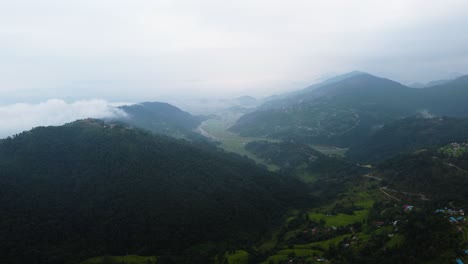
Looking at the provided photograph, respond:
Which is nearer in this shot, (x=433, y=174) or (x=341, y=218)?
(x=341, y=218)

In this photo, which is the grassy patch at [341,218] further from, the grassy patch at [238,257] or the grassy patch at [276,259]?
the grassy patch at [238,257]

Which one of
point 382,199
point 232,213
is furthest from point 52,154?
point 382,199

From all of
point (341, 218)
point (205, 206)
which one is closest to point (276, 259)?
point (341, 218)

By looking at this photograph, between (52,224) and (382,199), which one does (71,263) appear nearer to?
(52,224)

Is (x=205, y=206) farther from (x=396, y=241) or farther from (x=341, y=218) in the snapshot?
(x=396, y=241)

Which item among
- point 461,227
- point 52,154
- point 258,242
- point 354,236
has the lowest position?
point 258,242

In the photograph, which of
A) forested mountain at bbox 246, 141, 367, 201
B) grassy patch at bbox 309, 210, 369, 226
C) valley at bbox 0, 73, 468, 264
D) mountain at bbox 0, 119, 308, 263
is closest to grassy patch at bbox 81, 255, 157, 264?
valley at bbox 0, 73, 468, 264

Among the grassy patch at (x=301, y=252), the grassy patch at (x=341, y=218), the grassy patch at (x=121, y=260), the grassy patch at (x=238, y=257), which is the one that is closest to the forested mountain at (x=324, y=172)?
the grassy patch at (x=341, y=218)

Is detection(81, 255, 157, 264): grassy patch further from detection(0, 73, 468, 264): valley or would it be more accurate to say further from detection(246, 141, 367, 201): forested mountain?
detection(246, 141, 367, 201): forested mountain
